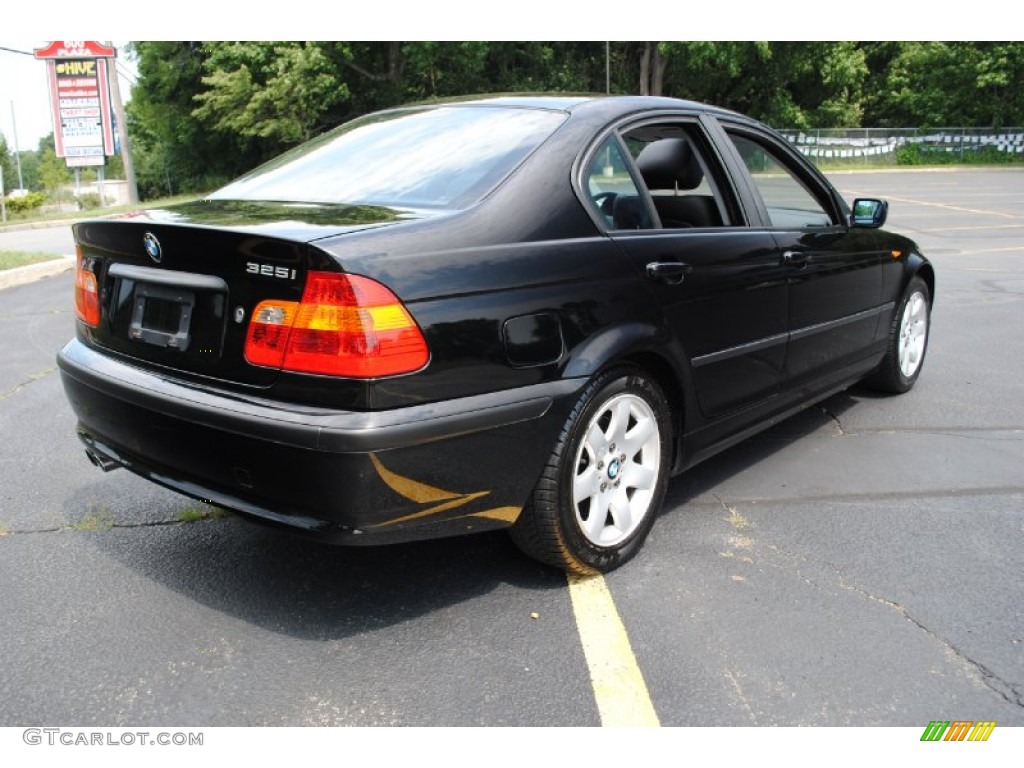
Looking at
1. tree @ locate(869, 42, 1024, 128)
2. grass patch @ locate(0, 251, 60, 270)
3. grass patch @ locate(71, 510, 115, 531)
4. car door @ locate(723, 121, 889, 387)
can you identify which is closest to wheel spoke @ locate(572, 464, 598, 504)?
car door @ locate(723, 121, 889, 387)

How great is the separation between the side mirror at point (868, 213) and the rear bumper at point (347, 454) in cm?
243

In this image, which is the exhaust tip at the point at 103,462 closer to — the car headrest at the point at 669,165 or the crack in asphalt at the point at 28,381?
the car headrest at the point at 669,165

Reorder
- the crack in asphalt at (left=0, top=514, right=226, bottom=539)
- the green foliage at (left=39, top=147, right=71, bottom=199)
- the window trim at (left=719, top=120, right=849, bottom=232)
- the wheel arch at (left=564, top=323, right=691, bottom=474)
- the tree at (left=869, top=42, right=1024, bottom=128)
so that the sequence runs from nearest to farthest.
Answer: the wheel arch at (left=564, top=323, right=691, bottom=474)
the crack in asphalt at (left=0, top=514, right=226, bottom=539)
the window trim at (left=719, top=120, right=849, bottom=232)
the tree at (left=869, top=42, right=1024, bottom=128)
the green foliage at (left=39, top=147, right=71, bottom=199)

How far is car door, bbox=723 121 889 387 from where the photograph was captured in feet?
12.4

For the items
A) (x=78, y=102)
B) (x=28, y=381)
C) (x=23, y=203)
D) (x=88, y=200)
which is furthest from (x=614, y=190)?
(x=88, y=200)

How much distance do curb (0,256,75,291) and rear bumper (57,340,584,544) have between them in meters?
8.47

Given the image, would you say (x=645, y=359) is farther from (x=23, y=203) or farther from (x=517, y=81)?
(x=517, y=81)

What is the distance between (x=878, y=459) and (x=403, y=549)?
95.1 inches

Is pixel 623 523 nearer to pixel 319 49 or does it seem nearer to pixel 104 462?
pixel 104 462

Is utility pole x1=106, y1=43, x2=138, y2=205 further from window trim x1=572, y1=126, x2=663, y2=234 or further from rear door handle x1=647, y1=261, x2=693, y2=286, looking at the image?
rear door handle x1=647, y1=261, x2=693, y2=286

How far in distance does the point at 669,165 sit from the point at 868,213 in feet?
4.68

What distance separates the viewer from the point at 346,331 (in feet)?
7.45
